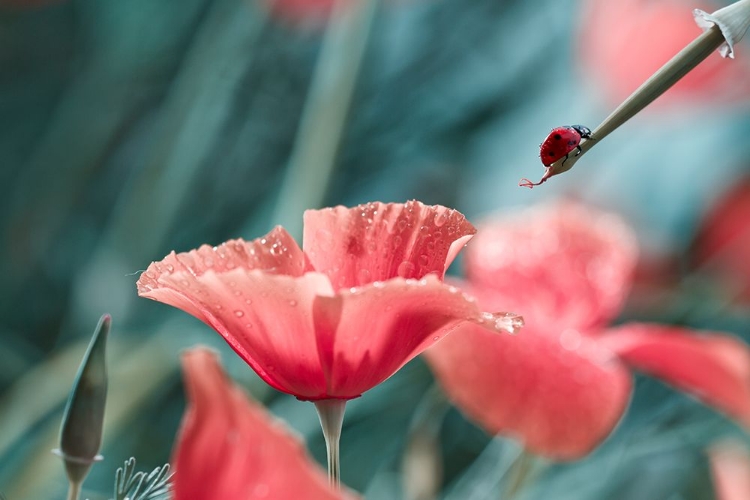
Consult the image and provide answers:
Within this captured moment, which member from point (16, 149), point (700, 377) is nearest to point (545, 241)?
point (700, 377)

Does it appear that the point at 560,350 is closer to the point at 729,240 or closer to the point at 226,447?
the point at 226,447

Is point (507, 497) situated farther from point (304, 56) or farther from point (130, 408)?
point (304, 56)

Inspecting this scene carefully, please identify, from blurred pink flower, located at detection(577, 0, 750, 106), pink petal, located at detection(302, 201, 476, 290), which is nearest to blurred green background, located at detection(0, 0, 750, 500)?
blurred pink flower, located at detection(577, 0, 750, 106)

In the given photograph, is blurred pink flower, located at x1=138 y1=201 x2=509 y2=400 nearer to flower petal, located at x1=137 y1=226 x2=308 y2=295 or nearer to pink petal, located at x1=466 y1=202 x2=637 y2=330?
flower petal, located at x1=137 y1=226 x2=308 y2=295

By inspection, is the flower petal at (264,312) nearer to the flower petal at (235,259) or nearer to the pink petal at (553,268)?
the flower petal at (235,259)

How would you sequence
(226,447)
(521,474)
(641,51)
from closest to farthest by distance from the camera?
(226,447) → (521,474) → (641,51)

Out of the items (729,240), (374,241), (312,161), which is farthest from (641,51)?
(374,241)
